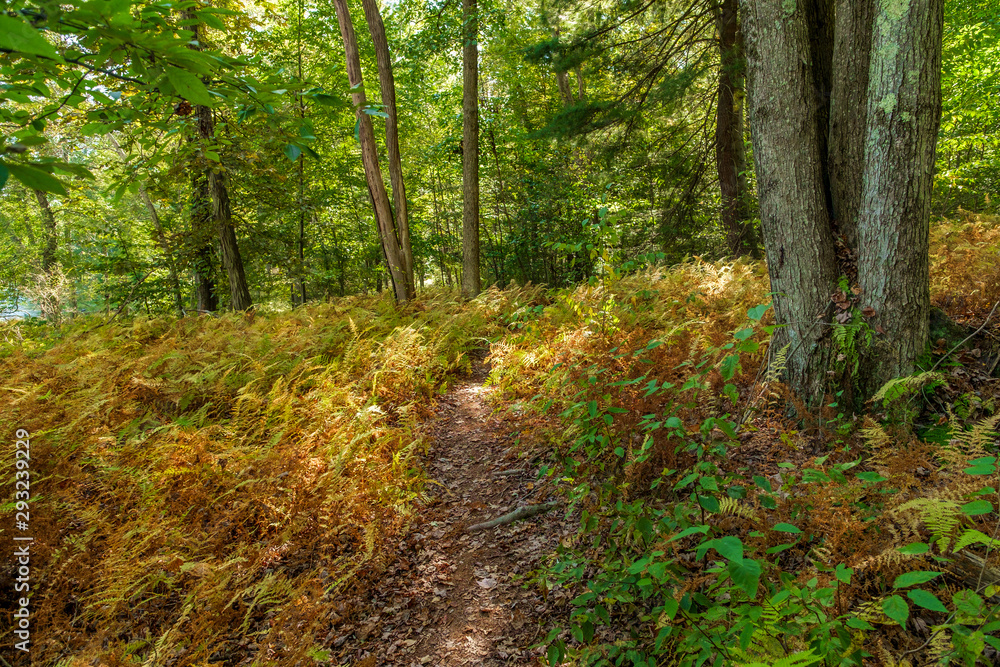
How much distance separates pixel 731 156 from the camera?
26.6 ft

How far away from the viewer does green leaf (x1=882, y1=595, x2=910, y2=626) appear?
4.87 feet

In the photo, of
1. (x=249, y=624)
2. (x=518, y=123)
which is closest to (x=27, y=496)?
(x=249, y=624)

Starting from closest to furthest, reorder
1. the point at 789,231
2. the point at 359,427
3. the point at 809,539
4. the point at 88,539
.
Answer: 1. the point at 809,539
2. the point at 88,539
3. the point at 789,231
4. the point at 359,427

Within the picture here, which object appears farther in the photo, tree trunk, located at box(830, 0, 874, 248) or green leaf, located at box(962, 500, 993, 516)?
tree trunk, located at box(830, 0, 874, 248)

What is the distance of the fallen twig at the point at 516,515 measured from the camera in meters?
3.80

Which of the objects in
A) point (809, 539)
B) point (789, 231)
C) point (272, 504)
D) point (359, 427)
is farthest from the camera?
point (359, 427)

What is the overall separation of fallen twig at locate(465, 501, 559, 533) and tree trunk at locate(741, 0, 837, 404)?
6.94 ft

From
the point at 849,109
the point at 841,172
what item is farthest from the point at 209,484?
the point at 849,109

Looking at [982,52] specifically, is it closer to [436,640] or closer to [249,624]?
[436,640]

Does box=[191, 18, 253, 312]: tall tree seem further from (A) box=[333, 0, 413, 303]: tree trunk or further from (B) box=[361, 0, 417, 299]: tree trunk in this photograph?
(B) box=[361, 0, 417, 299]: tree trunk

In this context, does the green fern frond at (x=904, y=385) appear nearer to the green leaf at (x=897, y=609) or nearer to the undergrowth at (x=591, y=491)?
the undergrowth at (x=591, y=491)

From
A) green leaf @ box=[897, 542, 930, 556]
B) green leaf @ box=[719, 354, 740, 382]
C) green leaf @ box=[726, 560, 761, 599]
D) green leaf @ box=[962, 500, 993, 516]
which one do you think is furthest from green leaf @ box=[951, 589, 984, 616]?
green leaf @ box=[719, 354, 740, 382]

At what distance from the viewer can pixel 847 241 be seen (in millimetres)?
3381

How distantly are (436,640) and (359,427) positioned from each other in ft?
7.34
